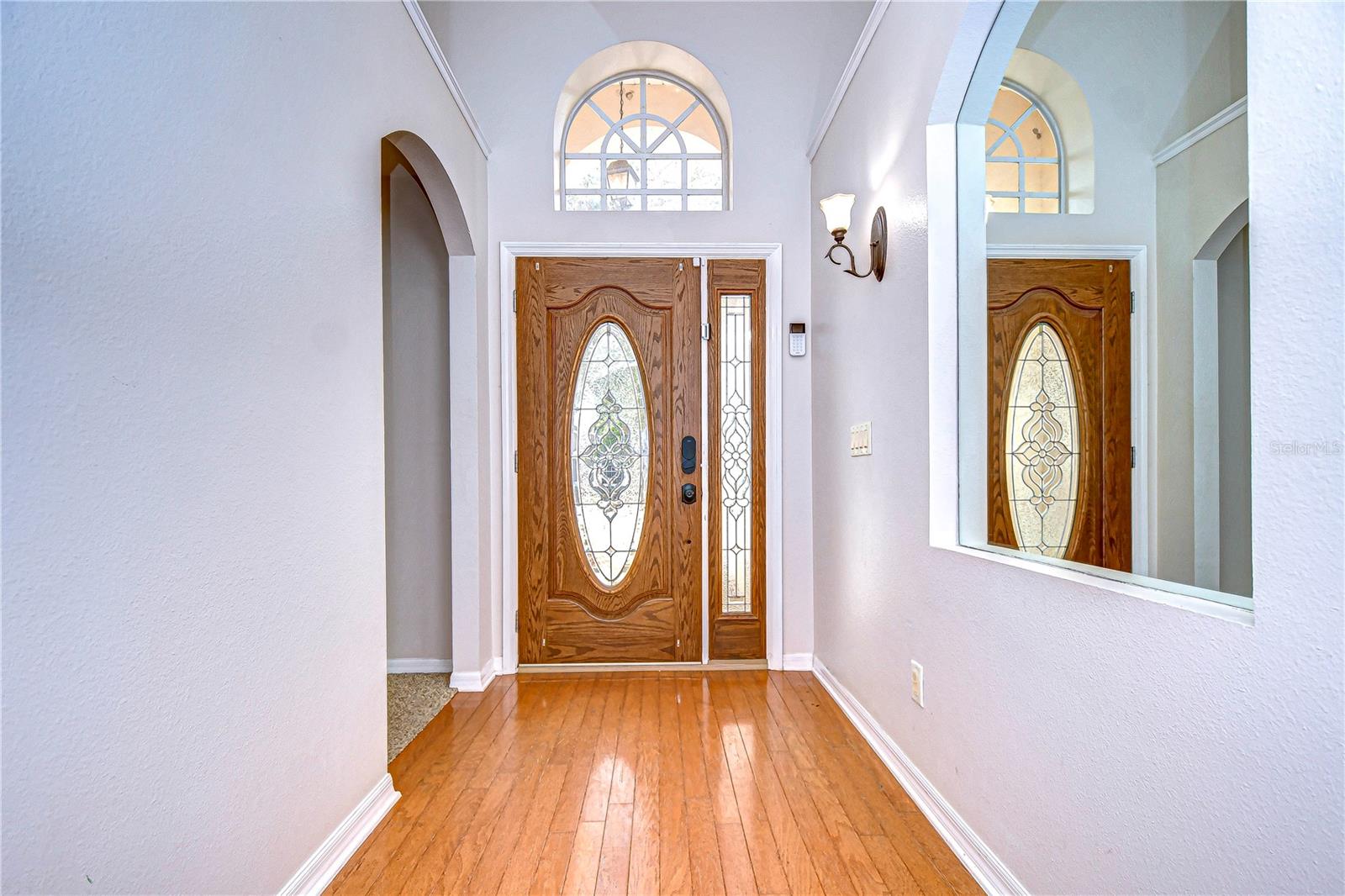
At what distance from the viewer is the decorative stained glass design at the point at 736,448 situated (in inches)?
138

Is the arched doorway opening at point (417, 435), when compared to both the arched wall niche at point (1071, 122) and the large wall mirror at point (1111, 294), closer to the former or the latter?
the large wall mirror at point (1111, 294)

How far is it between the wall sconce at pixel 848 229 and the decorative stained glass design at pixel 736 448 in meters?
0.75

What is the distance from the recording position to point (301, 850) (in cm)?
159

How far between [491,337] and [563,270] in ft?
1.62

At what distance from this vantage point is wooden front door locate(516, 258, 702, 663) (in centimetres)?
348

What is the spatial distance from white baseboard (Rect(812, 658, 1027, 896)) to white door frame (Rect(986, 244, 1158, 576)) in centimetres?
83

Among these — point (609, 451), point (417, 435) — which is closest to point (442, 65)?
point (417, 435)

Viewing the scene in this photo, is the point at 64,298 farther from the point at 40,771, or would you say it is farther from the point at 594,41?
the point at 594,41

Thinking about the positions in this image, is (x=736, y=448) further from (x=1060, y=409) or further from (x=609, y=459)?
(x=1060, y=409)

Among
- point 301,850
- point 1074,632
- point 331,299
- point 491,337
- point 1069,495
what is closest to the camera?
point 1074,632

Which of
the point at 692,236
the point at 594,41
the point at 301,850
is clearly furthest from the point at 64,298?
the point at 594,41

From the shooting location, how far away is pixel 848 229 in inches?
112

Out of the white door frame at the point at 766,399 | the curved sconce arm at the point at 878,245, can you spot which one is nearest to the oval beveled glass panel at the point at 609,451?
the white door frame at the point at 766,399

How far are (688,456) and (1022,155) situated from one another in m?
2.09
